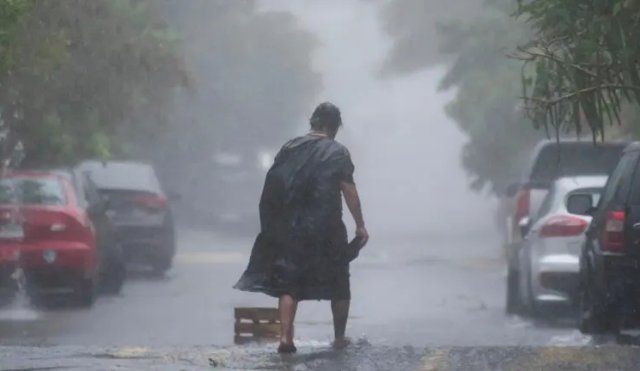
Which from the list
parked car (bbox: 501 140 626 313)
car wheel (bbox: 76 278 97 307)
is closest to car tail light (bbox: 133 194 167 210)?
parked car (bbox: 501 140 626 313)

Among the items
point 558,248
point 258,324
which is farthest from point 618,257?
point 558,248

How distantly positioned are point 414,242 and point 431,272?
44.1 ft

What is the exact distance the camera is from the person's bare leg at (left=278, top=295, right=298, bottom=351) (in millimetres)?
11508

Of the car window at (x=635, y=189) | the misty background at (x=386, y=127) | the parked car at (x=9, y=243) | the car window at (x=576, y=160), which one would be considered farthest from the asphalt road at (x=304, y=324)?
the misty background at (x=386, y=127)

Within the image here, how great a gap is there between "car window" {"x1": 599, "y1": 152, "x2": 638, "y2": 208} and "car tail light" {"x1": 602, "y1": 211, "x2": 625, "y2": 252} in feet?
0.75

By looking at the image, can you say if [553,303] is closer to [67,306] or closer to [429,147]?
[67,306]

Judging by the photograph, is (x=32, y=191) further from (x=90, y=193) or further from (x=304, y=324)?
(x=304, y=324)

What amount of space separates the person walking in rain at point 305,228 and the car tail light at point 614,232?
8.77 feet

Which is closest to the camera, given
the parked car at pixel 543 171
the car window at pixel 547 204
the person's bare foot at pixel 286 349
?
the person's bare foot at pixel 286 349

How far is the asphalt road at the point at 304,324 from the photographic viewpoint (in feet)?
36.1

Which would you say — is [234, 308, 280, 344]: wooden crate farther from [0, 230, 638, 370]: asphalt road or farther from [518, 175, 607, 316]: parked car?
[518, 175, 607, 316]: parked car

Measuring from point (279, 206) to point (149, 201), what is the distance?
15.2 m

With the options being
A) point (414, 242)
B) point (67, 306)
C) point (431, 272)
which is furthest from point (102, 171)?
point (414, 242)

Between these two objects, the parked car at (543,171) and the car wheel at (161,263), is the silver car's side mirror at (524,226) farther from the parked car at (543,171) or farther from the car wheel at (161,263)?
the car wheel at (161,263)
